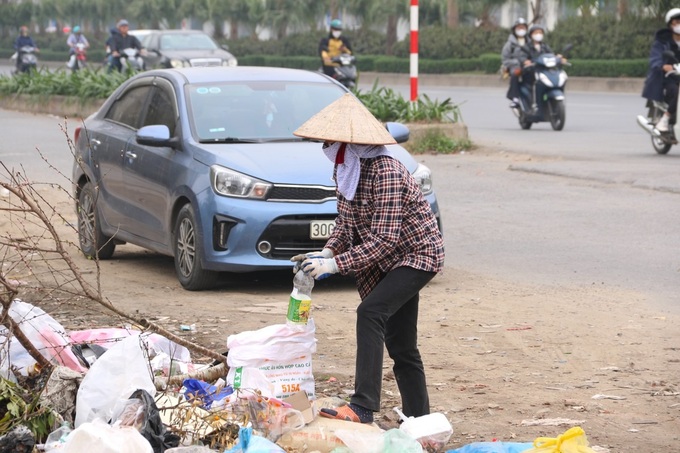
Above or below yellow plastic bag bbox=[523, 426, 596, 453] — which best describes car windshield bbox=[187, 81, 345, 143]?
above

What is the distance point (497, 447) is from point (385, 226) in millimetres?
987

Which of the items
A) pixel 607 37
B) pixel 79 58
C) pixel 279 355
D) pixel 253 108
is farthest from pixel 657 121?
pixel 79 58

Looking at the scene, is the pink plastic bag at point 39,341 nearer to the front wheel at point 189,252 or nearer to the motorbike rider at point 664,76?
the front wheel at point 189,252

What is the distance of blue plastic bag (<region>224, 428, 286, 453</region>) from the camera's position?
4684mm

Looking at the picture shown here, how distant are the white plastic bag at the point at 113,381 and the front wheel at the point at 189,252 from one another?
3337 mm

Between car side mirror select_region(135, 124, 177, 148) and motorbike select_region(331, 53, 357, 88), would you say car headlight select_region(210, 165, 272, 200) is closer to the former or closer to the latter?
car side mirror select_region(135, 124, 177, 148)

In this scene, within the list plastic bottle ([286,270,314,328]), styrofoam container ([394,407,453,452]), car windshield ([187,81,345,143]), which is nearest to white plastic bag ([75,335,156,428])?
plastic bottle ([286,270,314,328])

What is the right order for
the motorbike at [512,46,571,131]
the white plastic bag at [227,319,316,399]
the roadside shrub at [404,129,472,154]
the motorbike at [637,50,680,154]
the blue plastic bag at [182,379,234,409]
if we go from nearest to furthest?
the blue plastic bag at [182,379,234,409]
the white plastic bag at [227,319,316,399]
the motorbike at [637,50,680,154]
the roadside shrub at [404,129,472,154]
the motorbike at [512,46,571,131]

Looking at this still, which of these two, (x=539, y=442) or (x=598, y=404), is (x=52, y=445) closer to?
(x=539, y=442)

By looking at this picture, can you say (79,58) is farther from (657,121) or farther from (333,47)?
(657,121)

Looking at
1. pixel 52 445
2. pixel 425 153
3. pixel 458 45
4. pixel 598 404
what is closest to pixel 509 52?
pixel 425 153

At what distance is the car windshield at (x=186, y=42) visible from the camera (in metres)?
33.2

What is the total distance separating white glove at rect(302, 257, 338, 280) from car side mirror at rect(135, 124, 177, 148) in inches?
165

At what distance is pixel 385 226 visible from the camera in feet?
17.0
